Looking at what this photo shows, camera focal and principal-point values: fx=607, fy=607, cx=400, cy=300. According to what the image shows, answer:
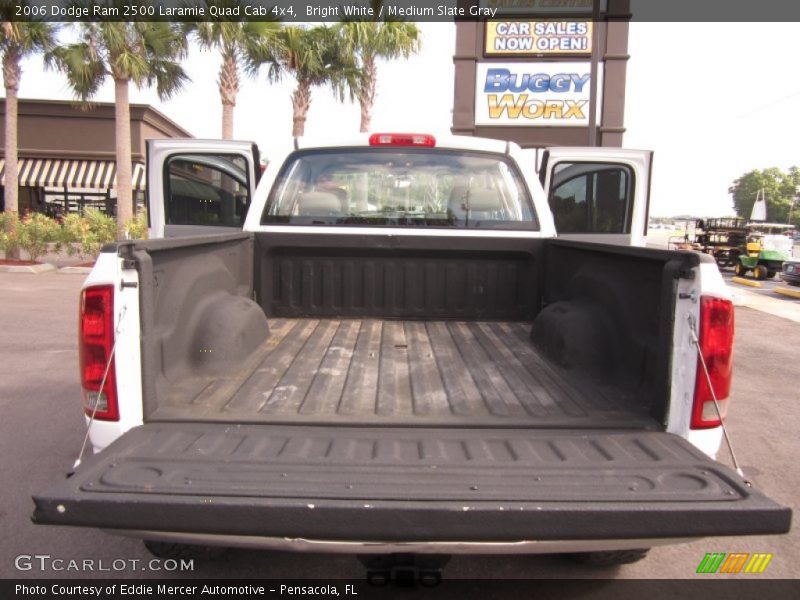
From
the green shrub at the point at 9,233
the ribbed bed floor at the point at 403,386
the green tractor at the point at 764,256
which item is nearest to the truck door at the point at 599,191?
the ribbed bed floor at the point at 403,386

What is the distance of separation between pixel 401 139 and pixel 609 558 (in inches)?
109

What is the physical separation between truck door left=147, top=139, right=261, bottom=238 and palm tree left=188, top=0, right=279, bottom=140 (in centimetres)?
1314

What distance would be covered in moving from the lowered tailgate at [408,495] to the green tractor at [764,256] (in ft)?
75.7

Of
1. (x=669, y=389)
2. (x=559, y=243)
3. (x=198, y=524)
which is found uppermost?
(x=559, y=243)

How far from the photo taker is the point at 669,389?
2.32 m

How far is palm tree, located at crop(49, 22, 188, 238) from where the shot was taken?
17.0 metres

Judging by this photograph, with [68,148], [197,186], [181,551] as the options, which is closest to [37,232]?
[68,148]

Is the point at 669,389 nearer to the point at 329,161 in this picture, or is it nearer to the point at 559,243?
the point at 559,243

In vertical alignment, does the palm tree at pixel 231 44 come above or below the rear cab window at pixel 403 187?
above

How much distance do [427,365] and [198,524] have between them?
168 cm

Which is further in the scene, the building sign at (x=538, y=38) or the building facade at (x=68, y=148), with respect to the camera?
the building facade at (x=68, y=148)

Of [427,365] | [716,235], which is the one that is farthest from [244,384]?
[716,235]

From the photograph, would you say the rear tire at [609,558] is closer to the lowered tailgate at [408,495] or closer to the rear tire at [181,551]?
→ the lowered tailgate at [408,495]

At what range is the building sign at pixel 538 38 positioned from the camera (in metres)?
19.7
